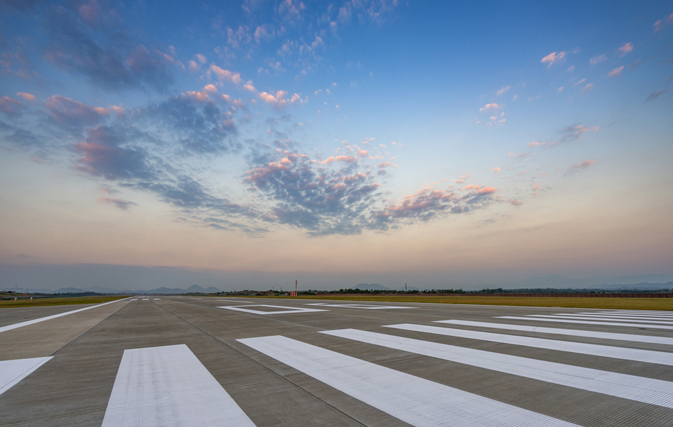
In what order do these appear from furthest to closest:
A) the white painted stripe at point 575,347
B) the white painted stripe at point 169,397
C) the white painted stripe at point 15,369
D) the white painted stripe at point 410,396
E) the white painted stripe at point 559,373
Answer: the white painted stripe at point 575,347 < the white painted stripe at point 15,369 < the white painted stripe at point 559,373 < the white painted stripe at point 169,397 < the white painted stripe at point 410,396

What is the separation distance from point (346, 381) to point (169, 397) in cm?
234

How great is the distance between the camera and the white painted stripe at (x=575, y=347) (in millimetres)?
5539

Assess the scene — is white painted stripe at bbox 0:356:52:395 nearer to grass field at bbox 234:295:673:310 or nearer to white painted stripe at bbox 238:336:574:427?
white painted stripe at bbox 238:336:574:427

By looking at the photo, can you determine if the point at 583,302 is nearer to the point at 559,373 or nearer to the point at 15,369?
the point at 559,373

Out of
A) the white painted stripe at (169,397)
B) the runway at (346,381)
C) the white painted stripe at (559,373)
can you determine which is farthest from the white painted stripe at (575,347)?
the white painted stripe at (169,397)

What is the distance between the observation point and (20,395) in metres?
4.09

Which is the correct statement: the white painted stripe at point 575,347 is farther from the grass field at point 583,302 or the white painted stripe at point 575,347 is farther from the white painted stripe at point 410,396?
the grass field at point 583,302

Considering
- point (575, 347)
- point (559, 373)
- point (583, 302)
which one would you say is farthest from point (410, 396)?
point (583, 302)

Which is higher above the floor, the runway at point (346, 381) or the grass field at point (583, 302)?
the runway at point (346, 381)

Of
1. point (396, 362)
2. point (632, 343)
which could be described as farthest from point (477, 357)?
point (632, 343)

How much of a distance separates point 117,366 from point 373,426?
200 inches

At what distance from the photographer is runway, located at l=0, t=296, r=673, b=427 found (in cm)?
324

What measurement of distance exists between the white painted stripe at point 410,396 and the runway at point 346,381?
2 cm

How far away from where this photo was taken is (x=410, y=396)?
3732mm
